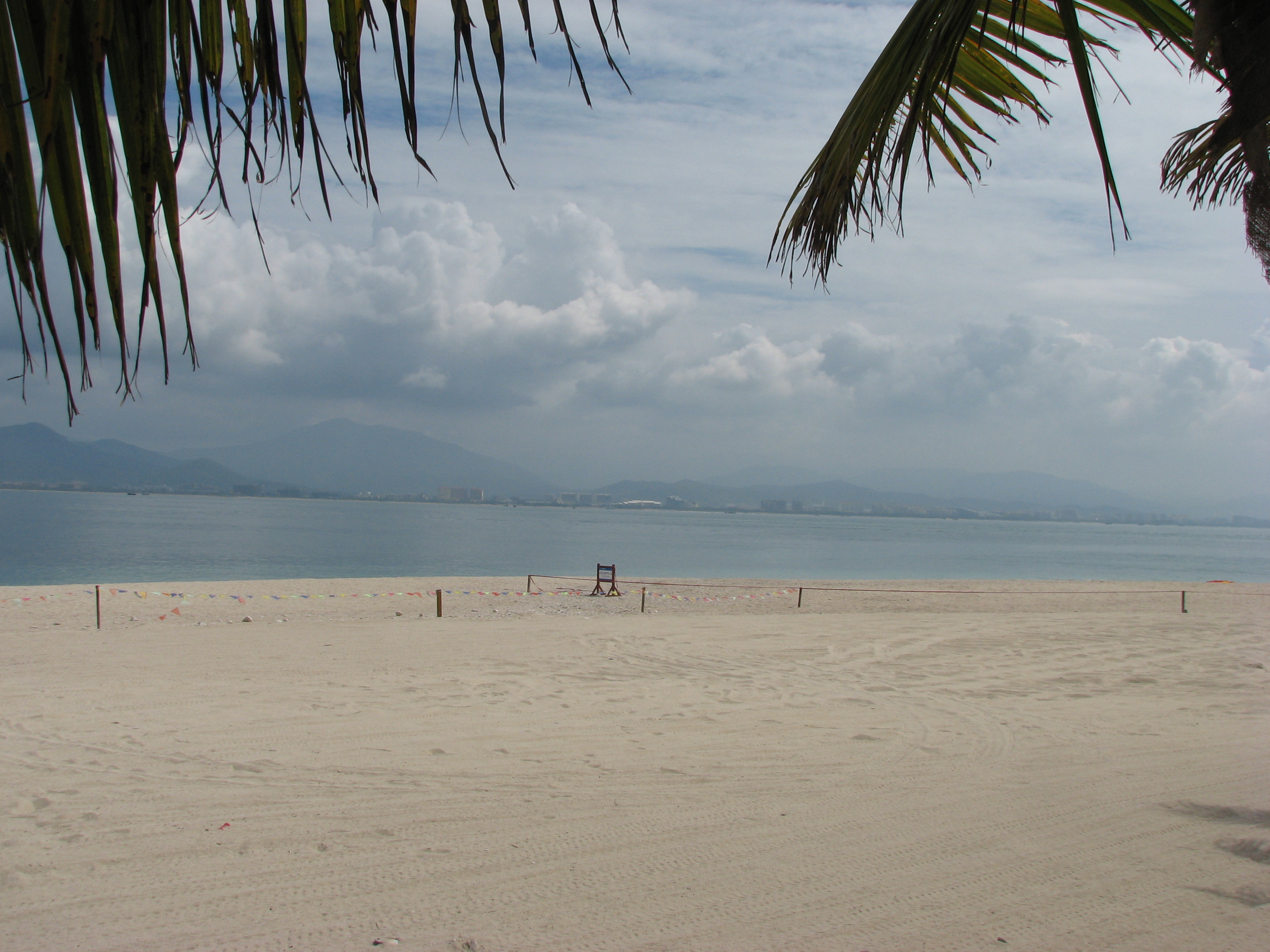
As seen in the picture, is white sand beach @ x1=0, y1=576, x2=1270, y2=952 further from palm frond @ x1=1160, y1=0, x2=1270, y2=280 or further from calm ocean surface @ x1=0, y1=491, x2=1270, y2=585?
calm ocean surface @ x1=0, y1=491, x2=1270, y2=585

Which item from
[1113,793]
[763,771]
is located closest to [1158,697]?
[1113,793]

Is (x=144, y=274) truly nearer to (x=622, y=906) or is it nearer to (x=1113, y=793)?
(x=622, y=906)

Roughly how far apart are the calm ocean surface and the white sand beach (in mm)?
28230

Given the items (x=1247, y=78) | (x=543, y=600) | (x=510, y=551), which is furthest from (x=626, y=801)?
(x=510, y=551)

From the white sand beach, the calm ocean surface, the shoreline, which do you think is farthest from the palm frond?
the calm ocean surface

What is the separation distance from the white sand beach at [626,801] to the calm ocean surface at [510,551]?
28.2 metres

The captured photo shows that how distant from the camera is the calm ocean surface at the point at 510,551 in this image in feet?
132

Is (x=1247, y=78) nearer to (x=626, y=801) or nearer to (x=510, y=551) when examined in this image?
(x=626, y=801)

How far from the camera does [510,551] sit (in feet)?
192

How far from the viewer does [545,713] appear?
7.01 m

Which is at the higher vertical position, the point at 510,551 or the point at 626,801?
the point at 626,801

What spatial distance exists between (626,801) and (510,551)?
180 feet

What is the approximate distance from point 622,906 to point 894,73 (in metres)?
3.32

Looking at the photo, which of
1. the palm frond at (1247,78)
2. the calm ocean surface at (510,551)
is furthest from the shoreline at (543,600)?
the palm frond at (1247,78)
